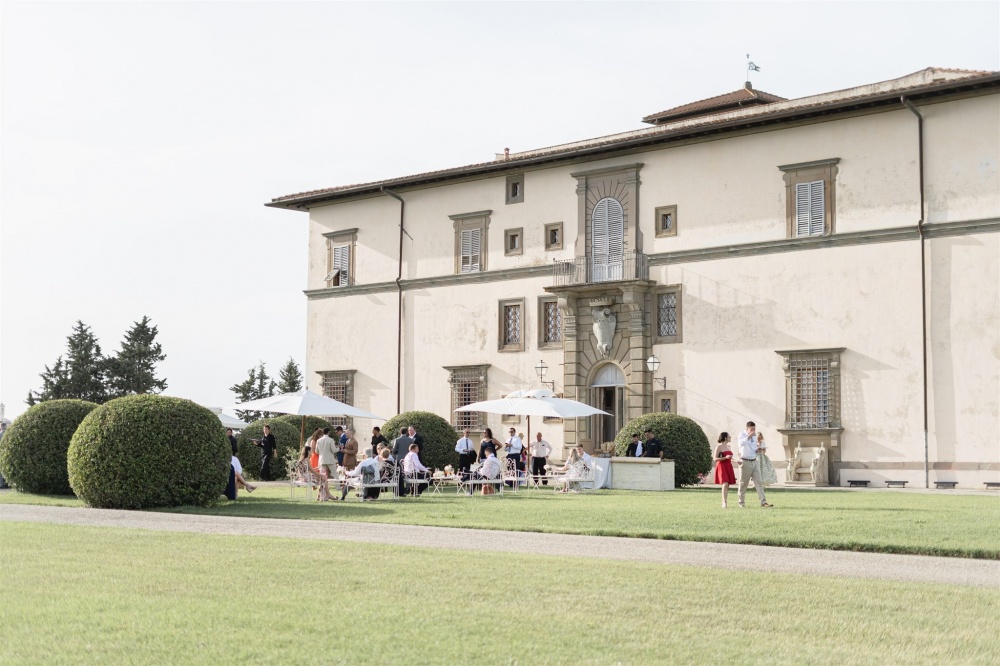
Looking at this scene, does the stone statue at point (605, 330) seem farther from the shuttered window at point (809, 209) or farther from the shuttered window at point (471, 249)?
the shuttered window at point (809, 209)

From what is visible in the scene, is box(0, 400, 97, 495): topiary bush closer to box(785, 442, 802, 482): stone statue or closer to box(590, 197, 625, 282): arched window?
box(590, 197, 625, 282): arched window

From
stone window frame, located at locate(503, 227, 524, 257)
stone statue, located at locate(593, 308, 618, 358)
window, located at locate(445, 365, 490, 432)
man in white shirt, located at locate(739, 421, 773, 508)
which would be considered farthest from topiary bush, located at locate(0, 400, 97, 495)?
stone window frame, located at locate(503, 227, 524, 257)

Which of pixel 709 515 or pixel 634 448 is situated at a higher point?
pixel 634 448

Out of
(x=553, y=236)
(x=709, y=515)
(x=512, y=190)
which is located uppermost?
(x=512, y=190)

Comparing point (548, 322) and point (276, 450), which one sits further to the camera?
point (548, 322)

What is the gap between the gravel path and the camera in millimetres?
12148

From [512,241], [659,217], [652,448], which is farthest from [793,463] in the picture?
[512,241]

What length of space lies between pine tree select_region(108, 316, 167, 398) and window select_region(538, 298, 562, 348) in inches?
1442

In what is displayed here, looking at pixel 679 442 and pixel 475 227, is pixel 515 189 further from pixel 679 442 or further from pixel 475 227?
pixel 679 442

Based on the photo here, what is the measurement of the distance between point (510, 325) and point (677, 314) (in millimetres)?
6483

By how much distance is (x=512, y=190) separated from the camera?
40531mm

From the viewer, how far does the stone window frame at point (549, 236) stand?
39000mm

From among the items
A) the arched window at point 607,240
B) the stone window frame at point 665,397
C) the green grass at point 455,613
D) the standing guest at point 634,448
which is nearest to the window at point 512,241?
the arched window at point 607,240

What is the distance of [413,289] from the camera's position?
141 ft
